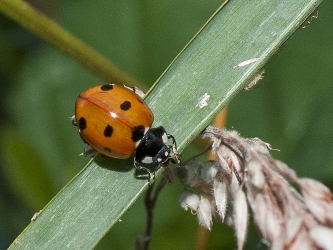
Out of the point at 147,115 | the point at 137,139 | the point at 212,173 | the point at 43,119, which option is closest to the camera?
the point at 212,173

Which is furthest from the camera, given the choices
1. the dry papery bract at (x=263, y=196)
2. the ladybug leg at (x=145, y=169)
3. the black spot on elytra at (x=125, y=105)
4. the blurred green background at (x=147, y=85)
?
the blurred green background at (x=147, y=85)

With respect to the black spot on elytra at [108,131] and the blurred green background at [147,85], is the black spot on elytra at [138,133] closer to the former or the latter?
the black spot on elytra at [108,131]

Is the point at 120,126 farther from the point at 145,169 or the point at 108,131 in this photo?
the point at 145,169

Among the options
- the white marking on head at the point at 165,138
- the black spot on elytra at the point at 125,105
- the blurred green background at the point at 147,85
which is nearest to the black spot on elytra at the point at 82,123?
the black spot on elytra at the point at 125,105

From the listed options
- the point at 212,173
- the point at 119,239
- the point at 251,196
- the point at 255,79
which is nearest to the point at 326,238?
the point at 251,196

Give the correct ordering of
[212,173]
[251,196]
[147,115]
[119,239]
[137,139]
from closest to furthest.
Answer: [251,196], [212,173], [147,115], [137,139], [119,239]

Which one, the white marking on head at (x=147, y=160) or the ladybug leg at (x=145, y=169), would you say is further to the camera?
the white marking on head at (x=147, y=160)

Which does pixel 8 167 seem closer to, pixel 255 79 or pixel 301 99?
pixel 301 99
